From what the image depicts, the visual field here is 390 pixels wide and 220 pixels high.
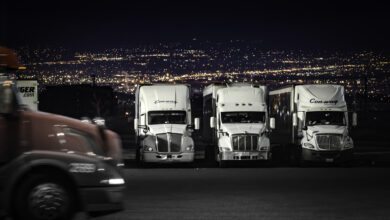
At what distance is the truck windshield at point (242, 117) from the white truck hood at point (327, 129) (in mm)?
2102

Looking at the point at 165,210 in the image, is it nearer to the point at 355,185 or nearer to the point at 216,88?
the point at 355,185

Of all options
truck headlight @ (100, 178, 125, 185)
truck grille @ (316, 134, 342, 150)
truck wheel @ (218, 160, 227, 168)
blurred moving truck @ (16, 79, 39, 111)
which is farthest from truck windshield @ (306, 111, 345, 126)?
truck headlight @ (100, 178, 125, 185)

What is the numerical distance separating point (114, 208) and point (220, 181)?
29.2ft

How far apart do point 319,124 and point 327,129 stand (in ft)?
1.66

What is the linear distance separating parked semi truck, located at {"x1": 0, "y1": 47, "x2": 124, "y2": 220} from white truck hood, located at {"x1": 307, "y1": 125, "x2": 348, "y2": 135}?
16.3 metres

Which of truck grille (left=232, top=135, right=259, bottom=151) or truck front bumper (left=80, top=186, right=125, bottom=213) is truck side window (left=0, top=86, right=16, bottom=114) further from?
truck grille (left=232, top=135, right=259, bottom=151)

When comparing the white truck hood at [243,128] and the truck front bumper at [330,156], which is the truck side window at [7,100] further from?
the truck front bumper at [330,156]

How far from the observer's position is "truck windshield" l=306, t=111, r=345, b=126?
2553 cm

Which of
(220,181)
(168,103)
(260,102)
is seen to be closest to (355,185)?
(220,181)

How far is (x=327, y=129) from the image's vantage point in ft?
82.3

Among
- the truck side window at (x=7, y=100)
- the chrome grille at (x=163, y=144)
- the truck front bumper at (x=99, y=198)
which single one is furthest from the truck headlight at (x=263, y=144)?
the truck side window at (x=7, y=100)

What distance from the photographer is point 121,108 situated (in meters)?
130

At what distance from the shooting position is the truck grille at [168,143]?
24.7 metres

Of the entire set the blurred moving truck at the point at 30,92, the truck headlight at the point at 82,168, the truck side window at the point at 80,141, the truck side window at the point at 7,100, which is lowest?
the truck headlight at the point at 82,168
